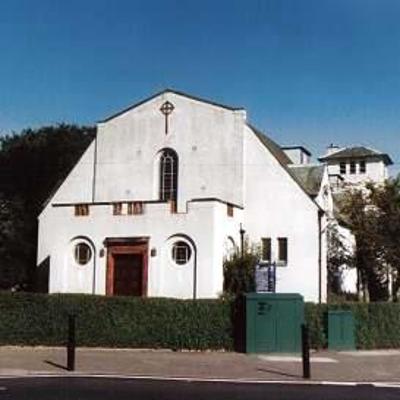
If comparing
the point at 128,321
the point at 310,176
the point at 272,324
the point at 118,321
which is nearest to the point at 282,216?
the point at 310,176

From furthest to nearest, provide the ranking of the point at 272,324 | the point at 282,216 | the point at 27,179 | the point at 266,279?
the point at 27,179 < the point at 282,216 < the point at 266,279 < the point at 272,324

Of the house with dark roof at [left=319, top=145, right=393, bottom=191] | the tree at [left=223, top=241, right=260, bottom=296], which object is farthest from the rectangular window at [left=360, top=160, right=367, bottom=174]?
the tree at [left=223, top=241, right=260, bottom=296]

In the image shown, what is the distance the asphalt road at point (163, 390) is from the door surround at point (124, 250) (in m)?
15.3

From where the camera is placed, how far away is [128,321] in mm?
26562

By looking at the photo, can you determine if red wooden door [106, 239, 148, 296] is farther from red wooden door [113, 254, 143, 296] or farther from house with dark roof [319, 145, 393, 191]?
house with dark roof [319, 145, 393, 191]

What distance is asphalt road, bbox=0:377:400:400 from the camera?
1493 centimetres

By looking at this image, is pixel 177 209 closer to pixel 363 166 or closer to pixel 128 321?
pixel 128 321

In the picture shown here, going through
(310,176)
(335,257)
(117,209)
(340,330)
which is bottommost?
(340,330)

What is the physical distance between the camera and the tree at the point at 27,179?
1747 inches

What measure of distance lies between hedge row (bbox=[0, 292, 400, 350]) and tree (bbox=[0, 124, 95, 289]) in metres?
16.8

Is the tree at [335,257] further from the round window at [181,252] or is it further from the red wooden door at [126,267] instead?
the red wooden door at [126,267]

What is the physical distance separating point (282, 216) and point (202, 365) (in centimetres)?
1573

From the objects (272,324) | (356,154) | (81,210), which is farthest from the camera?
(356,154)

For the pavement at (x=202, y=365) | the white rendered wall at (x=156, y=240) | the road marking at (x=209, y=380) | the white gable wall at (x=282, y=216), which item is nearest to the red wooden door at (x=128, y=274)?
the white rendered wall at (x=156, y=240)
